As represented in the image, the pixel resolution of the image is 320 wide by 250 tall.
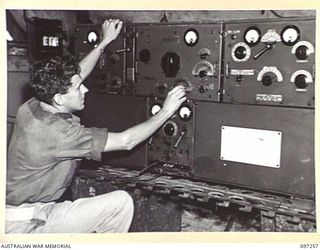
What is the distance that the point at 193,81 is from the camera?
1.42 m

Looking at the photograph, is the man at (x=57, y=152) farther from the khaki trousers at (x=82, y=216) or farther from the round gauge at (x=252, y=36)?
the round gauge at (x=252, y=36)

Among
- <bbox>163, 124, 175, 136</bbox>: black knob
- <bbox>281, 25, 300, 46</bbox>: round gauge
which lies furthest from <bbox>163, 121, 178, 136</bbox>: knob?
<bbox>281, 25, 300, 46</bbox>: round gauge

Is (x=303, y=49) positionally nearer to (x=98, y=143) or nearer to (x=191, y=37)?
(x=191, y=37)

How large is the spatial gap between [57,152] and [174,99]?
0.42 metres

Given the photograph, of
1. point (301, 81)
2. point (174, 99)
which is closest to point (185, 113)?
point (174, 99)

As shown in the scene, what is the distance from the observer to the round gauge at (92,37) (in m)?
1.55

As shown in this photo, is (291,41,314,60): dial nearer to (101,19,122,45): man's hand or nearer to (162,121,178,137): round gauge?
(162,121,178,137): round gauge

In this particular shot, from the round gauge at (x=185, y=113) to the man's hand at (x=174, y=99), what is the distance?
2cm

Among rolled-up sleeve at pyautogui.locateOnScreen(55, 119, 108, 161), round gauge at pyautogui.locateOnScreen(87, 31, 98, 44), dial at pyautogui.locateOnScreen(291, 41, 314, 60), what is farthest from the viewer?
round gauge at pyautogui.locateOnScreen(87, 31, 98, 44)

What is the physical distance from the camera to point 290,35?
124 cm

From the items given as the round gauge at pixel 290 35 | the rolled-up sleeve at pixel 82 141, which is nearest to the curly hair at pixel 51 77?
the rolled-up sleeve at pixel 82 141

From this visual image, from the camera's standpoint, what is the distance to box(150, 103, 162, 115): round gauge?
4.88 ft

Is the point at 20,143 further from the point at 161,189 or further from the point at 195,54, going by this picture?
the point at 195,54

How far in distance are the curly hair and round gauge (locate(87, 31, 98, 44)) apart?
0.18m
